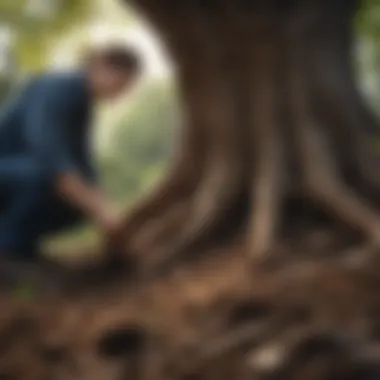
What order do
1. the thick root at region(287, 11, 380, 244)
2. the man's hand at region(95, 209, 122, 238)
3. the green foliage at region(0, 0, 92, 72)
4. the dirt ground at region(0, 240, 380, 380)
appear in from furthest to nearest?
the green foliage at region(0, 0, 92, 72) < the man's hand at region(95, 209, 122, 238) < the thick root at region(287, 11, 380, 244) < the dirt ground at region(0, 240, 380, 380)

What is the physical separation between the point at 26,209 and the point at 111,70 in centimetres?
33

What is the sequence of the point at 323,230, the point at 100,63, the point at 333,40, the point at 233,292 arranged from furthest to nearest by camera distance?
the point at 100,63
the point at 333,40
the point at 323,230
the point at 233,292

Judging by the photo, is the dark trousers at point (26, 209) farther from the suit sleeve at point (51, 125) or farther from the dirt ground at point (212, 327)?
the dirt ground at point (212, 327)

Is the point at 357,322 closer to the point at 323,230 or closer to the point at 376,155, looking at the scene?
the point at 323,230

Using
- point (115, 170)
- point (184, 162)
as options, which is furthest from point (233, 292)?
point (115, 170)

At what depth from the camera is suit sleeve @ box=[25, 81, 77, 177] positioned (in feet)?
6.18

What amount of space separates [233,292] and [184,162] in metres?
0.38

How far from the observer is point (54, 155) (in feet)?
6.17

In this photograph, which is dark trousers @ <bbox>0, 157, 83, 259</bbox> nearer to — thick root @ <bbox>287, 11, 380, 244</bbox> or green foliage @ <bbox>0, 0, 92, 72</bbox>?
green foliage @ <bbox>0, 0, 92, 72</bbox>

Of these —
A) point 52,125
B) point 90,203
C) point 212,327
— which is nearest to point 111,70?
point 52,125

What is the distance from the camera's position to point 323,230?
166 centimetres

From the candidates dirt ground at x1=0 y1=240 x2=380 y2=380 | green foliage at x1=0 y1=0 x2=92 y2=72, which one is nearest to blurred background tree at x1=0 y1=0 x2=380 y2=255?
green foliage at x1=0 y1=0 x2=92 y2=72

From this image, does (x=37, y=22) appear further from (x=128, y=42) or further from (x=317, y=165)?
(x=317, y=165)

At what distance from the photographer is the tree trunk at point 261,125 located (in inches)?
66.6
